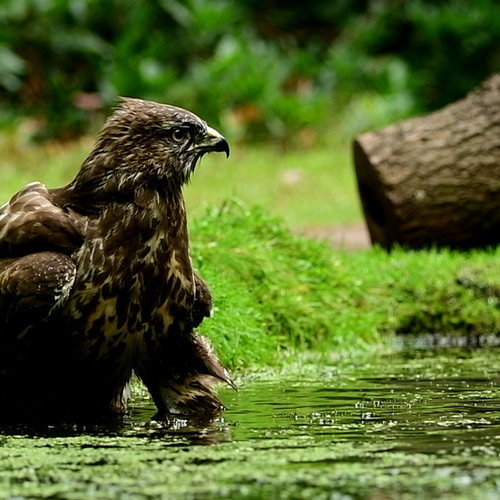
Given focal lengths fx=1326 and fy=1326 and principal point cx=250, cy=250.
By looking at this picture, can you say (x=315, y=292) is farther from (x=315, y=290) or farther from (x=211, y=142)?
(x=211, y=142)

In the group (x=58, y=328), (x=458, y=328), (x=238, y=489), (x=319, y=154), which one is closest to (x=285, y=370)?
(x=458, y=328)

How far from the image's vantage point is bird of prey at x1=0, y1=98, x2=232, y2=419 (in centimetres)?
522

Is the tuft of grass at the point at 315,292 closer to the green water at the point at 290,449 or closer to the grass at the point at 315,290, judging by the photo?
the grass at the point at 315,290

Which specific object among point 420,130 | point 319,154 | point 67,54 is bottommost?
point 420,130

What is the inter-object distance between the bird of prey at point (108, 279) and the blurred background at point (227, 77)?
11.4m

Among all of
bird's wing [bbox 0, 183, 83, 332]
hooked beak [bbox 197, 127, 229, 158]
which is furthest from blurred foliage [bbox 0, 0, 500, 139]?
bird's wing [bbox 0, 183, 83, 332]

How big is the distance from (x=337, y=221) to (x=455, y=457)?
996 cm

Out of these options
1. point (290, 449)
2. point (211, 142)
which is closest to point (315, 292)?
point (211, 142)

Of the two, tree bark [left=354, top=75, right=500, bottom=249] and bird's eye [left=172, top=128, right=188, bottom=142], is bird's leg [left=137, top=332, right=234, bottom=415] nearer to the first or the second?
bird's eye [left=172, top=128, right=188, bottom=142]

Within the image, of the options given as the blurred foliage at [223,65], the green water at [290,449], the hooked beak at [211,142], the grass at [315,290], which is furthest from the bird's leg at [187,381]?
the blurred foliage at [223,65]

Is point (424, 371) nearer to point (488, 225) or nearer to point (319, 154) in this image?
point (488, 225)

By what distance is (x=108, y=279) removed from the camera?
521 cm

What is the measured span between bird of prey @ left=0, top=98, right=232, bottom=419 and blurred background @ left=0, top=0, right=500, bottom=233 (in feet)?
37.2

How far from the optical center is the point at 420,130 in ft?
36.6
